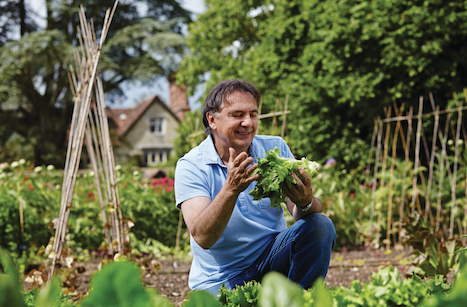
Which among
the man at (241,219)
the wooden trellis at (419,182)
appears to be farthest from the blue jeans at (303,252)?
the wooden trellis at (419,182)

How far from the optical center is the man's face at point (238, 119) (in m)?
2.00

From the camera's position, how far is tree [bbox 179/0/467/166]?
6527 millimetres

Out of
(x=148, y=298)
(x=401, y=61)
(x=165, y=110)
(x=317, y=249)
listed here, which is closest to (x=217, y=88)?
(x=317, y=249)

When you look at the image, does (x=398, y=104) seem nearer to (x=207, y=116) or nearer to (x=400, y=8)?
(x=400, y=8)

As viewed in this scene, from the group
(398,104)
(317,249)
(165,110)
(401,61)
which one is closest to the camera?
(317,249)

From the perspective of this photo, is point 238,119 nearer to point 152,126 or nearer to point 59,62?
point 59,62

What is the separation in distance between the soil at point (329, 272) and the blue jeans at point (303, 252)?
1.46 m

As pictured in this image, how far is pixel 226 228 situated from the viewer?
6.56ft

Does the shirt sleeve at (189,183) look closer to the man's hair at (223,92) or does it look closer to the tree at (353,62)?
the man's hair at (223,92)

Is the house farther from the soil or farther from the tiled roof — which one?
the soil

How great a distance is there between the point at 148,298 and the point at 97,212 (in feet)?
14.8

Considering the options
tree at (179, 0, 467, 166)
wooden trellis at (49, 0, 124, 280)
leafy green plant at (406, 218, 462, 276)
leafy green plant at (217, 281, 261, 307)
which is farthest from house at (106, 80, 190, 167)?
leafy green plant at (217, 281, 261, 307)

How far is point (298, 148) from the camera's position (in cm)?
784

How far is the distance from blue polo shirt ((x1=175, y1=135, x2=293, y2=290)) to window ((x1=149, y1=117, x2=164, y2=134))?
88.2ft
